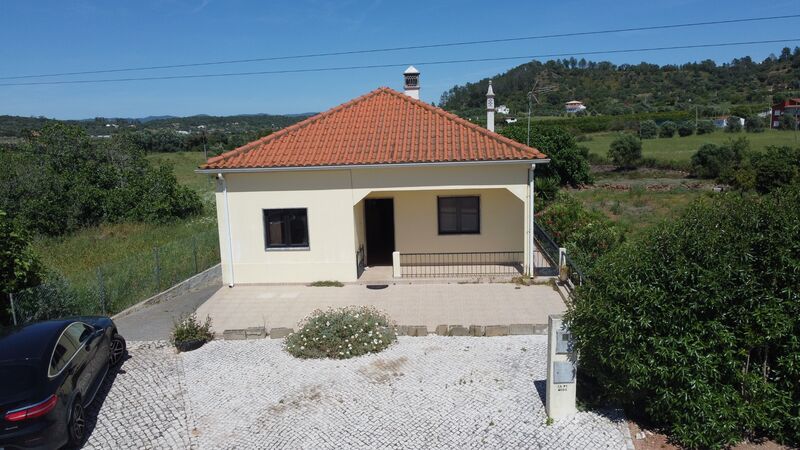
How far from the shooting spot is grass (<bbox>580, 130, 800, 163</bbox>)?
5627cm

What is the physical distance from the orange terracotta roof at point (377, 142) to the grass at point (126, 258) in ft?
10.7

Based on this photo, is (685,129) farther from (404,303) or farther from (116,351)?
(116,351)

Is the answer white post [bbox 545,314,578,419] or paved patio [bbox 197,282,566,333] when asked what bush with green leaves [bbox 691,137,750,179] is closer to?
paved patio [bbox 197,282,566,333]

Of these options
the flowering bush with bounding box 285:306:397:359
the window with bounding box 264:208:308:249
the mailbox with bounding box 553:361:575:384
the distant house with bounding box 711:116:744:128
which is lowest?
the flowering bush with bounding box 285:306:397:359

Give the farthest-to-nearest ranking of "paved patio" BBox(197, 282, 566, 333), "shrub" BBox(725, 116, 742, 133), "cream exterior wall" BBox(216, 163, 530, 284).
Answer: "shrub" BBox(725, 116, 742, 133) < "cream exterior wall" BBox(216, 163, 530, 284) < "paved patio" BBox(197, 282, 566, 333)

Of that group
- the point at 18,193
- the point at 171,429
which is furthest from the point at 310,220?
the point at 18,193

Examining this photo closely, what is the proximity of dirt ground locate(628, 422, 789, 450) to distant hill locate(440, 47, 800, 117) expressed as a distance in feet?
230

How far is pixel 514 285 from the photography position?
14367 millimetres

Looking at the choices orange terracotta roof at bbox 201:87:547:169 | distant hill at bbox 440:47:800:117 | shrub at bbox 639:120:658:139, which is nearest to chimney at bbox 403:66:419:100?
orange terracotta roof at bbox 201:87:547:169

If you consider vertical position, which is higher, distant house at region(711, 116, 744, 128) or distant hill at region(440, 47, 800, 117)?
distant hill at region(440, 47, 800, 117)

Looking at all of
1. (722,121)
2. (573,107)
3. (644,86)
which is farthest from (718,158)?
(644,86)

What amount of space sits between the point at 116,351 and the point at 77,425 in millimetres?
2745

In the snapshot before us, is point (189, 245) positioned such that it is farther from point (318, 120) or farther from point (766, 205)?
point (766, 205)

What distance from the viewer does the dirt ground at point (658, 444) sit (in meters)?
6.80
